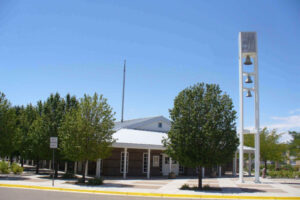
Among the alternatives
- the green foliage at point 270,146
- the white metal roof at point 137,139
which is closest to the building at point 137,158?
the white metal roof at point 137,139

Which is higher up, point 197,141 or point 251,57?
point 251,57

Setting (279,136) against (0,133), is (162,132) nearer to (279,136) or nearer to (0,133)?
(0,133)

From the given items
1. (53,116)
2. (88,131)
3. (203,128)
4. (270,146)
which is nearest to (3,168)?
(53,116)

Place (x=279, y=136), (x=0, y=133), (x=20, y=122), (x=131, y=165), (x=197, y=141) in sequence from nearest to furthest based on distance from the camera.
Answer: (x=197, y=141), (x=0, y=133), (x=131, y=165), (x=20, y=122), (x=279, y=136)

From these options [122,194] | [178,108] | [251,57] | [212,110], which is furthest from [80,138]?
[251,57]

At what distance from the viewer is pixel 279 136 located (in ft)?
128

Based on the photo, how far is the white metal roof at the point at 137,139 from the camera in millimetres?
22014

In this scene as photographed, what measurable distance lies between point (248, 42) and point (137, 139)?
11892 millimetres

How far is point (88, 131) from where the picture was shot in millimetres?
17297

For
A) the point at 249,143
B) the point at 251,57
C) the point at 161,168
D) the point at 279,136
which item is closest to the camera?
the point at 251,57

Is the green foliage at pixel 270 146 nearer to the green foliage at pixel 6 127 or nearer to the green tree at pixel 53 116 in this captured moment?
the green tree at pixel 53 116

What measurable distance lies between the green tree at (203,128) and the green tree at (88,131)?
14.3ft

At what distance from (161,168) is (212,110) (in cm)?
1297

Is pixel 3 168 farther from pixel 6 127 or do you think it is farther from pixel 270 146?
pixel 270 146
